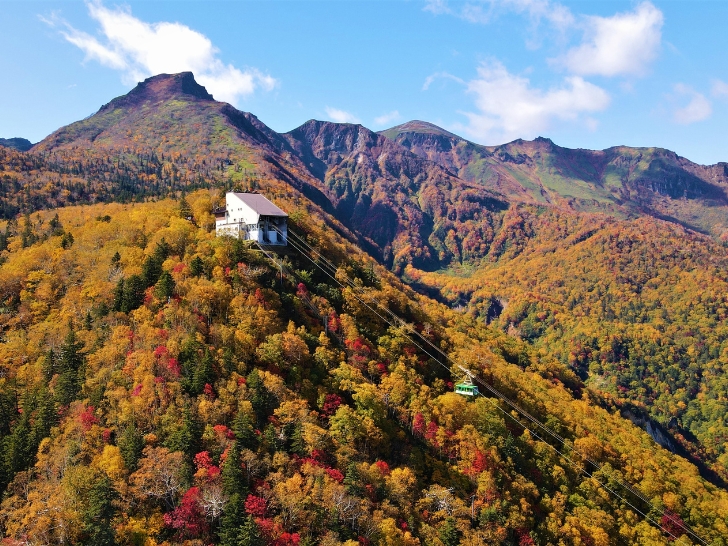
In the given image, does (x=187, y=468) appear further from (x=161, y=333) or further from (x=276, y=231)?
(x=276, y=231)

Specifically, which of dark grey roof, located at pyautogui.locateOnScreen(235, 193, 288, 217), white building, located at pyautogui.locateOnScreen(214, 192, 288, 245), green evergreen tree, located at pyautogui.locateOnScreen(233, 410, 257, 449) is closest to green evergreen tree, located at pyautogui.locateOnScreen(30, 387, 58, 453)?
green evergreen tree, located at pyautogui.locateOnScreen(233, 410, 257, 449)

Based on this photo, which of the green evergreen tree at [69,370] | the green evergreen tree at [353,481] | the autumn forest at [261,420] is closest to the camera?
the autumn forest at [261,420]

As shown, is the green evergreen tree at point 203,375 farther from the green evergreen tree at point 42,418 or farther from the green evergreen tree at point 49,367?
the green evergreen tree at point 49,367

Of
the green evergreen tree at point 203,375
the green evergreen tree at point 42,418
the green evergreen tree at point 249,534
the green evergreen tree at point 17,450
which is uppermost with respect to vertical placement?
the green evergreen tree at point 203,375

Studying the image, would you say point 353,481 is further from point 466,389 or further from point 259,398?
point 466,389

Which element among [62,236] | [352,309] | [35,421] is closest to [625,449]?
[352,309]

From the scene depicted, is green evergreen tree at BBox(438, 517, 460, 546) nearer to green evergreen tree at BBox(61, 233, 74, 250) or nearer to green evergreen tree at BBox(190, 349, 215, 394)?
green evergreen tree at BBox(190, 349, 215, 394)

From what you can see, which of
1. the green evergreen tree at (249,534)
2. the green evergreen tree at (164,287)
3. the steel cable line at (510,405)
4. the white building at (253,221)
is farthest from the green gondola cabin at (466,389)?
the green evergreen tree at (164,287)

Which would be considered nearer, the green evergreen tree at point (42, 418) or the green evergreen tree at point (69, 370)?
the green evergreen tree at point (42, 418)
